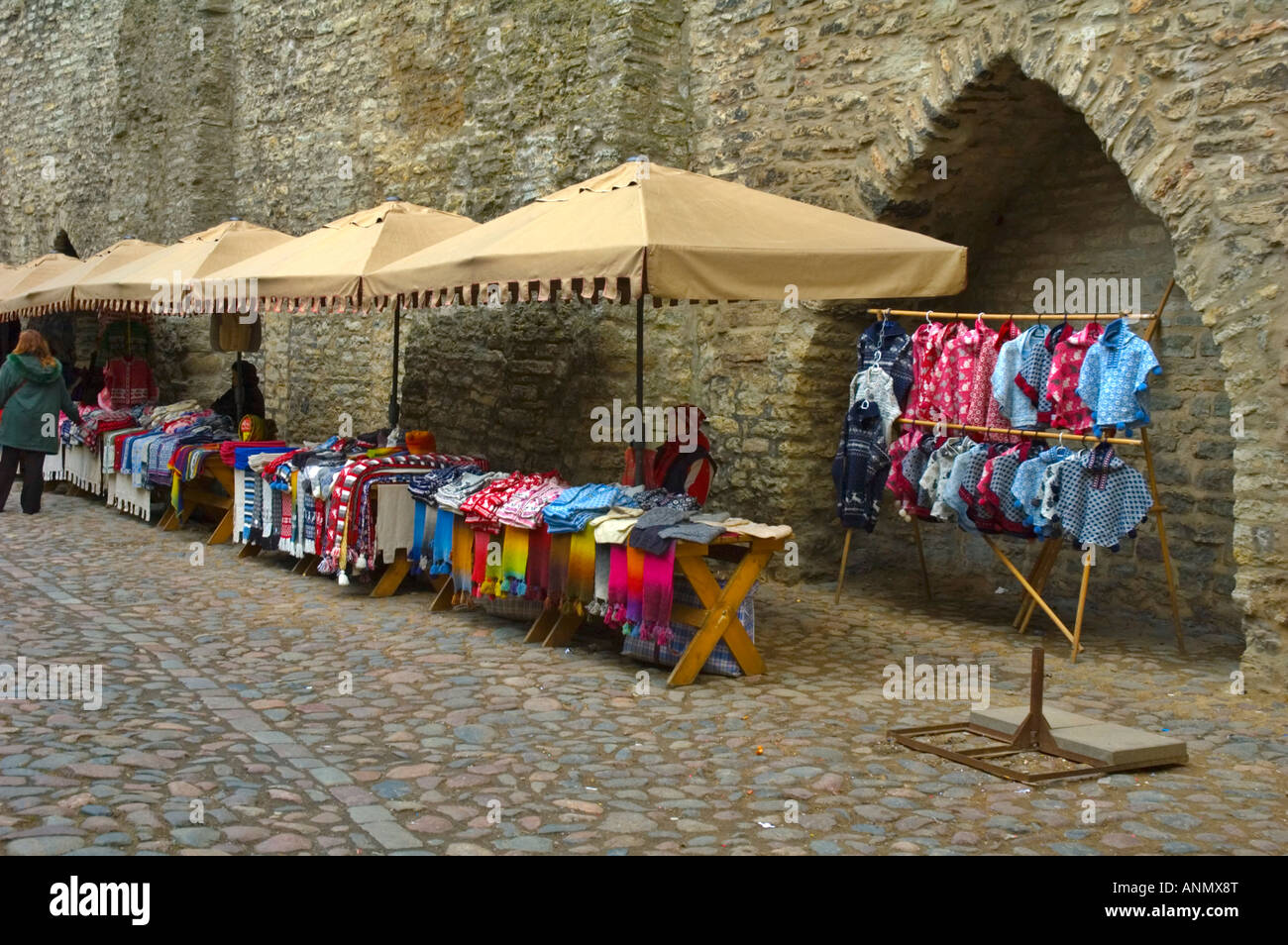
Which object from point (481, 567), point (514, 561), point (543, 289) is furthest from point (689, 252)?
point (481, 567)

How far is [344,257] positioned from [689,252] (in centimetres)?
339

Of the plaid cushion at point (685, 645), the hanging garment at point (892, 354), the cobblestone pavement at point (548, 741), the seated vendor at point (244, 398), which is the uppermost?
the hanging garment at point (892, 354)

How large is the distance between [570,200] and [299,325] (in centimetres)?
801

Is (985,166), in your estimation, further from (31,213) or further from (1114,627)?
(31,213)

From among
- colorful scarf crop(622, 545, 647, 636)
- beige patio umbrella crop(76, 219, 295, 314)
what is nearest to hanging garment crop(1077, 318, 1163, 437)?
colorful scarf crop(622, 545, 647, 636)

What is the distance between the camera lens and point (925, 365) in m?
7.00

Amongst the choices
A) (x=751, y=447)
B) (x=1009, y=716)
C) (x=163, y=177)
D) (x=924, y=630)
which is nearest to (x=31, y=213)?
(x=163, y=177)

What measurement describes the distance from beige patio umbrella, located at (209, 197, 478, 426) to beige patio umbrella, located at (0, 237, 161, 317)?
9.91 feet

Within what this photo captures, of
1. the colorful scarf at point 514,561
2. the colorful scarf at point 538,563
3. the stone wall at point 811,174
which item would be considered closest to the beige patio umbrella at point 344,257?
the stone wall at point 811,174

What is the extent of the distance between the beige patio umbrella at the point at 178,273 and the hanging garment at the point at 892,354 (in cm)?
482

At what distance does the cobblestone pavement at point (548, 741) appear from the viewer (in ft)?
12.7

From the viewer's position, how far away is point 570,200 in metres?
6.61

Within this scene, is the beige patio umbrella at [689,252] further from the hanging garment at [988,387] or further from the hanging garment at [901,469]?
the hanging garment at [901,469]

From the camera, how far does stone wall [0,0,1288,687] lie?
19.1 feet
